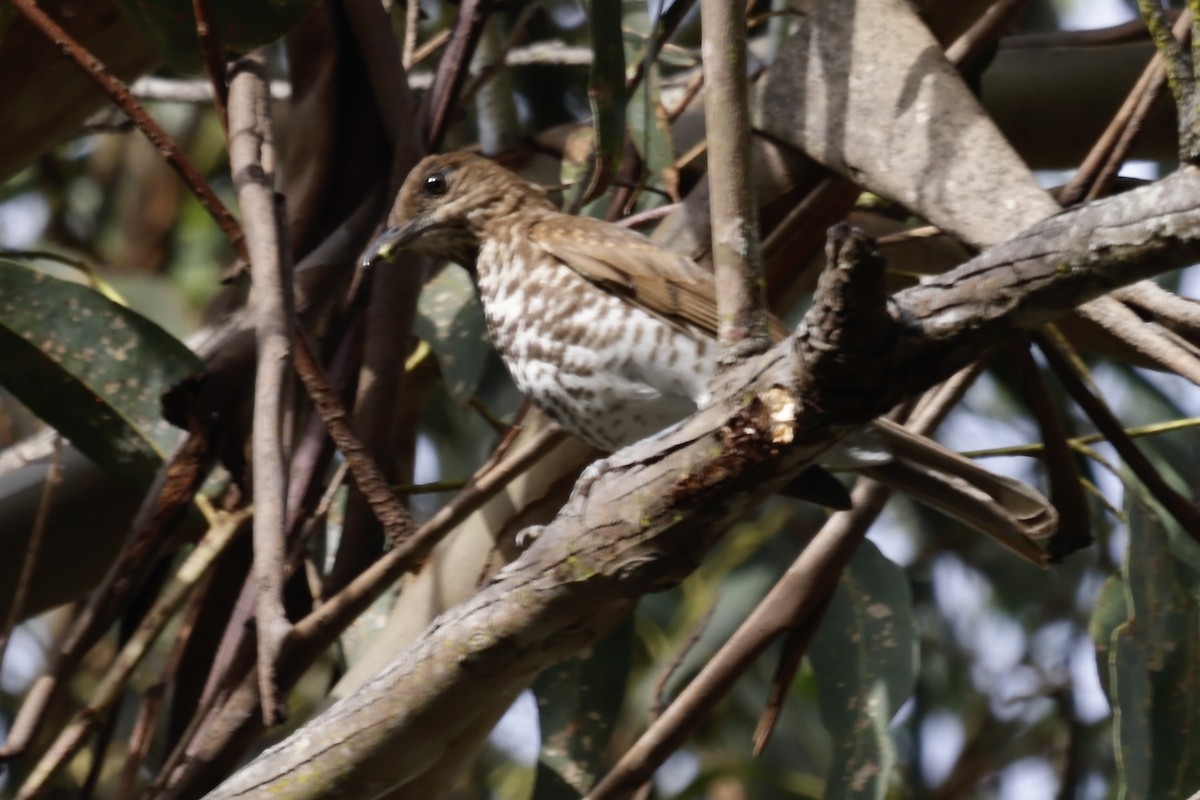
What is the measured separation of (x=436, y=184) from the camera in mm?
3078

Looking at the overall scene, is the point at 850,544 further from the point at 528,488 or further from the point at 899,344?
the point at 899,344

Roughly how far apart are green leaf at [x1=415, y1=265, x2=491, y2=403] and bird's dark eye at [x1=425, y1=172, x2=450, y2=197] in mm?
231

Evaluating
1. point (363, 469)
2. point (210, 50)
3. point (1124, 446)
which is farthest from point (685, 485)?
point (1124, 446)

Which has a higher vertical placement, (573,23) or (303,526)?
(573,23)

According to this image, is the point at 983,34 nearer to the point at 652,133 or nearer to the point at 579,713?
the point at 652,133

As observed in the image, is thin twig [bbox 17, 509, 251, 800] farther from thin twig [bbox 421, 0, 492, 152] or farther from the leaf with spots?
thin twig [bbox 421, 0, 492, 152]

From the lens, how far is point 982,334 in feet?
4.29

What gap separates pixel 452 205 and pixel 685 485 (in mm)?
1650

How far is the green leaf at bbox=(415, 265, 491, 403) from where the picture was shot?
9.99 feet

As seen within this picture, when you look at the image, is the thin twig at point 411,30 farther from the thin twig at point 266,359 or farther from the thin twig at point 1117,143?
the thin twig at point 1117,143

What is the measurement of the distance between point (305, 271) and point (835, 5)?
3.83ft

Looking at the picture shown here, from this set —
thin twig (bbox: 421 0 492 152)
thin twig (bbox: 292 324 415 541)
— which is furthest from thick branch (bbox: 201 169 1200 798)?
thin twig (bbox: 421 0 492 152)

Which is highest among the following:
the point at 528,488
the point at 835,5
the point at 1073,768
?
the point at 835,5

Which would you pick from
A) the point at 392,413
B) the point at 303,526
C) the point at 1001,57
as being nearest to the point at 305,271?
the point at 392,413
